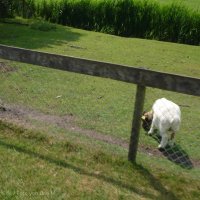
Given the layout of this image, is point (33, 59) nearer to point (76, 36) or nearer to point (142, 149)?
point (142, 149)

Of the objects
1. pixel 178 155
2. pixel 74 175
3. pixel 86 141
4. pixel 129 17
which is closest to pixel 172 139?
pixel 178 155

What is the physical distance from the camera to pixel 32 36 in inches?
579

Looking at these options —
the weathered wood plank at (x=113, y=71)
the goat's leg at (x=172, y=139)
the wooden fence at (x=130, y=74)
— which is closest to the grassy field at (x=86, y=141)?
the goat's leg at (x=172, y=139)

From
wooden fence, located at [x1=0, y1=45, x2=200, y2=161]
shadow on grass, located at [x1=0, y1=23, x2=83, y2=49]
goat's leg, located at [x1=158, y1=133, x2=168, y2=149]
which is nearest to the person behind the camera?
wooden fence, located at [x1=0, y1=45, x2=200, y2=161]

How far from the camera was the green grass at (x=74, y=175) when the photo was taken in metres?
4.98

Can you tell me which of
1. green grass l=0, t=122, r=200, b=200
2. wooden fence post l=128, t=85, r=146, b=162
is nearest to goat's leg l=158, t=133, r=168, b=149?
green grass l=0, t=122, r=200, b=200

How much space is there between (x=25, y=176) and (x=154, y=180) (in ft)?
5.20

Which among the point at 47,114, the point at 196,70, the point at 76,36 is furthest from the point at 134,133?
the point at 76,36

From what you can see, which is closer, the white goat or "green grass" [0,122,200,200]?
"green grass" [0,122,200,200]

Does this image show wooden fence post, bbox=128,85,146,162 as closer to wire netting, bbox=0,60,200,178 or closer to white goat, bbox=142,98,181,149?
wire netting, bbox=0,60,200,178

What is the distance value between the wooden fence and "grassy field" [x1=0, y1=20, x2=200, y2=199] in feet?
1.76

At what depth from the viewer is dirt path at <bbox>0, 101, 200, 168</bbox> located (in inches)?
255

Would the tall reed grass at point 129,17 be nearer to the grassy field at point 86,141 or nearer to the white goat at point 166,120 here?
the grassy field at point 86,141

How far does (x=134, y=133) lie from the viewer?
5.65 m
